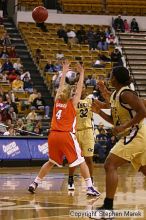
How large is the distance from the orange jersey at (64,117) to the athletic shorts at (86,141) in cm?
120

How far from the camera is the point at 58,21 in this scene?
34531 mm

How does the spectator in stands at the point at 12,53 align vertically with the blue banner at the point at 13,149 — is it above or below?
above

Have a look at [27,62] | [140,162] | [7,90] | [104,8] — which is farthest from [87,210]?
[104,8]

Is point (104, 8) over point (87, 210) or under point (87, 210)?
over

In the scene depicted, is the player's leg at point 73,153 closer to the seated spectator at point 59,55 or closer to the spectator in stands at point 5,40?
the seated spectator at point 59,55

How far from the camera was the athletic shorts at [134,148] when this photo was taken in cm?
902

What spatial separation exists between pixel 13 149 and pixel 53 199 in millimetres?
9621

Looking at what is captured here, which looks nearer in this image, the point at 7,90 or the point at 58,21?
the point at 7,90

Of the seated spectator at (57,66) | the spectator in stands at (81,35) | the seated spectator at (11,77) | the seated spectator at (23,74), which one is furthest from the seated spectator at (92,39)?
the seated spectator at (11,77)

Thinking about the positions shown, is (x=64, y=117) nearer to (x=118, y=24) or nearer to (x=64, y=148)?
(x=64, y=148)

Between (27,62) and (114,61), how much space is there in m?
4.26

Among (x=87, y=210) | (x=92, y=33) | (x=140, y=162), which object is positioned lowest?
(x=87, y=210)

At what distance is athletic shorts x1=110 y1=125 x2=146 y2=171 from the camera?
902 cm

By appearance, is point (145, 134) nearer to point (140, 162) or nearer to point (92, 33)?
point (140, 162)
